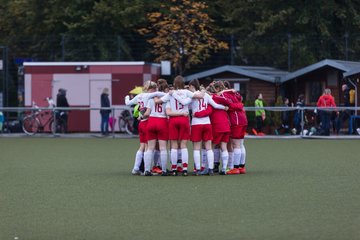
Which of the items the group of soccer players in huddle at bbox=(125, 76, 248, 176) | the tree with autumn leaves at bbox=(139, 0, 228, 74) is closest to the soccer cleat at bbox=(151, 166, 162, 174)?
the group of soccer players in huddle at bbox=(125, 76, 248, 176)

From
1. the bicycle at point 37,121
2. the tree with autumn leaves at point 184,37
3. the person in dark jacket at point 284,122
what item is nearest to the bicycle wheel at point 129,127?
the bicycle at point 37,121

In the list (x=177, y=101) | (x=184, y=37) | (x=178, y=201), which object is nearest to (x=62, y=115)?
(x=184, y=37)

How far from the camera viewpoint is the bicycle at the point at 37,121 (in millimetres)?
42000

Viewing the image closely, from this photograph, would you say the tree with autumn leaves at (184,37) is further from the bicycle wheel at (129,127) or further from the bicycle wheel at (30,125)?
the bicycle wheel at (30,125)

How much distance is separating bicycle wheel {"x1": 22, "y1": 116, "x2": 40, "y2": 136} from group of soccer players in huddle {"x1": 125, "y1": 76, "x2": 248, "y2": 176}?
20.9m

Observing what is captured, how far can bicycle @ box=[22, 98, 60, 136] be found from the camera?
42000 millimetres

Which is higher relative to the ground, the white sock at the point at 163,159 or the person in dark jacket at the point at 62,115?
the person in dark jacket at the point at 62,115

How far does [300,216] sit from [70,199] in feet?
13.2

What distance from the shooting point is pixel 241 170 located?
21688mm

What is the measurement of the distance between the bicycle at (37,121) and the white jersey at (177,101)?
2110cm

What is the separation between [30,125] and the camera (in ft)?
140

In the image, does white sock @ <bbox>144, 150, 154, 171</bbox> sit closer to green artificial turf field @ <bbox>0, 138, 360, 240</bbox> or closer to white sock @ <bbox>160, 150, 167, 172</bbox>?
white sock @ <bbox>160, 150, 167, 172</bbox>

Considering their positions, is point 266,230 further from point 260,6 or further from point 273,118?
point 260,6

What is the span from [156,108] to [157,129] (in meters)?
0.39
